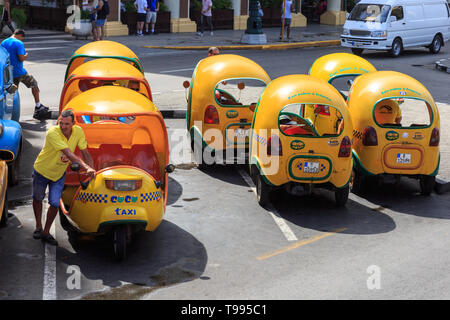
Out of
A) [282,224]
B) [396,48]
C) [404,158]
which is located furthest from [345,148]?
[396,48]

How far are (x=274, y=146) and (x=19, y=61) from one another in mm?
6976

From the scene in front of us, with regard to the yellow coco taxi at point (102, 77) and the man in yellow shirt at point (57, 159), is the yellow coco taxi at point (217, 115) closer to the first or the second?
the yellow coco taxi at point (102, 77)

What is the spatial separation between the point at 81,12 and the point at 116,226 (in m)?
22.0

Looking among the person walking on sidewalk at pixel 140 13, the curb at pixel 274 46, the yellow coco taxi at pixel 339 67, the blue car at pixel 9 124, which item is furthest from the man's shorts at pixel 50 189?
the person walking on sidewalk at pixel 140 13

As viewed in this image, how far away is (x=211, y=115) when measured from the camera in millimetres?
11945

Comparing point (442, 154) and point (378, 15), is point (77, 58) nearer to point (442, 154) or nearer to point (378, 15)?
point (442, 154)

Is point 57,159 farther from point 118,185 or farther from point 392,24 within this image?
point 392,24

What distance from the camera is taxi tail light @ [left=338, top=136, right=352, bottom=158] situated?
10156 mm

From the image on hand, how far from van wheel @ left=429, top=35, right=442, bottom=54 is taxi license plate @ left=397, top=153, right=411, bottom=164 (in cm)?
2045

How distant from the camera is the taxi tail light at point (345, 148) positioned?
10156 mm

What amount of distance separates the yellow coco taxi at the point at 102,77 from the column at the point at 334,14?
102 feet

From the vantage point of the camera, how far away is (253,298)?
735 cm

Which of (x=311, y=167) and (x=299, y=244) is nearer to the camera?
(x=299, y=244)

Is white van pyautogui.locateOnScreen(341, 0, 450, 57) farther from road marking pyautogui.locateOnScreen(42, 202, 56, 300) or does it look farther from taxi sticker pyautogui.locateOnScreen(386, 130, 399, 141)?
road marking pyautogui.locateOnScreen(42, 202, 56, 300)
